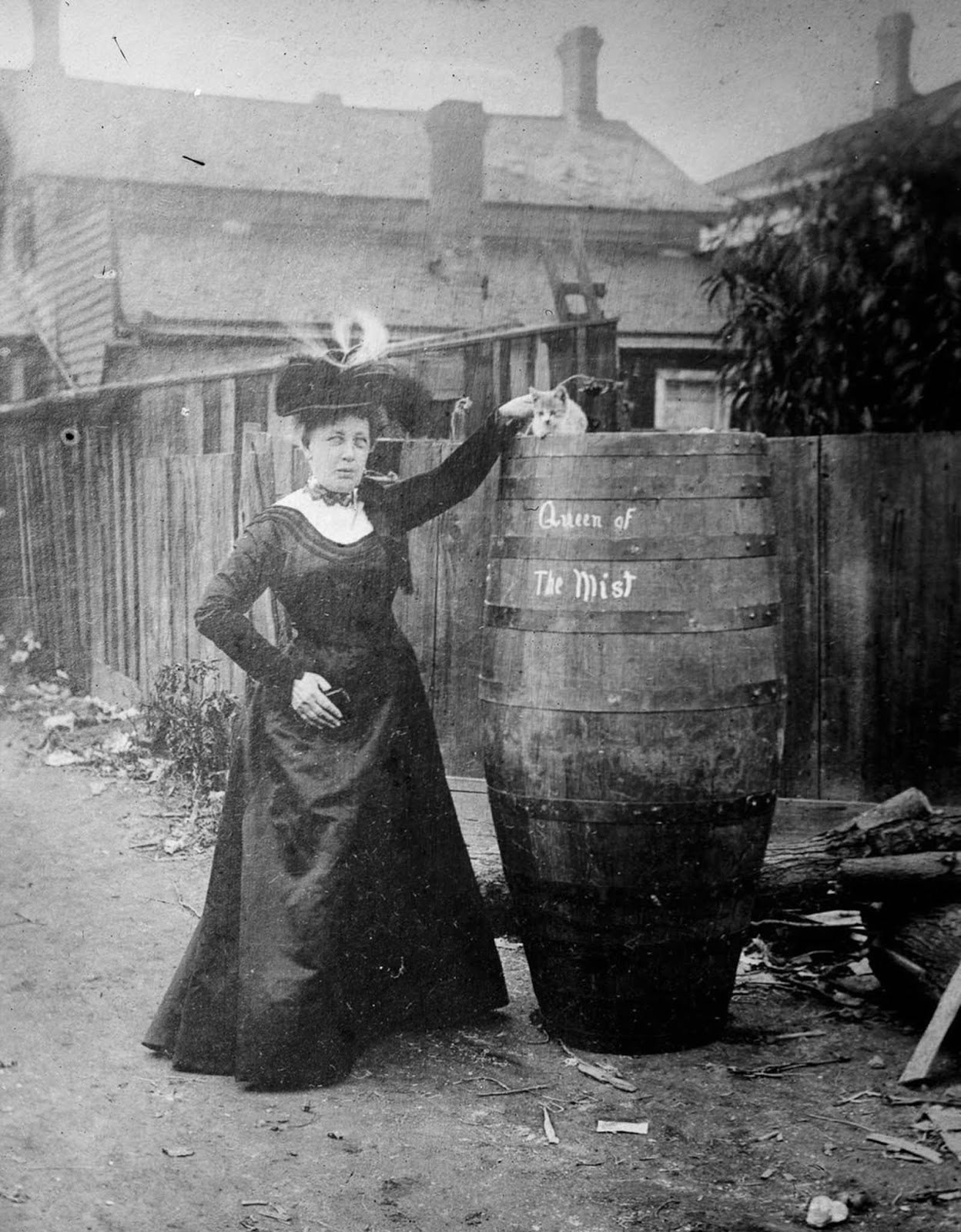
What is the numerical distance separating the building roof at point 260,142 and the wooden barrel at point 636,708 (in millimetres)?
912

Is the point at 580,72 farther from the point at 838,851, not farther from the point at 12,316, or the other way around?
the point at 838,851

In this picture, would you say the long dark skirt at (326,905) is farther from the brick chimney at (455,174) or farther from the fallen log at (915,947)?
the brick chimney at (455,174)

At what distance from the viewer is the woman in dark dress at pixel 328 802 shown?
296cm

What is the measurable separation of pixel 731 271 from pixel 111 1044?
12.0 ft

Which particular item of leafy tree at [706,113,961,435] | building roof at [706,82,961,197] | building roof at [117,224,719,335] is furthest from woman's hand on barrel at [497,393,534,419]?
leafy tree at [706,113,961,435]

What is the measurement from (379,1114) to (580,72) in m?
2.67

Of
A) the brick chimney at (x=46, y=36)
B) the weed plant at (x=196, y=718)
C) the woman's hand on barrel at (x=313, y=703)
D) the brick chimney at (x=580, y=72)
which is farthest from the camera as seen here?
the weed plant at (x=196, y=718)

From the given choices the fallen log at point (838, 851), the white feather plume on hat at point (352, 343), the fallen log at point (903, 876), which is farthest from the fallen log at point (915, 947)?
the white feather plume on hat at point (352, 343)

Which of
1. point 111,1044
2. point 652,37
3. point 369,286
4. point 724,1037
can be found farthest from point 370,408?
point 724,1037

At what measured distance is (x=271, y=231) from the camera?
10.6 feet

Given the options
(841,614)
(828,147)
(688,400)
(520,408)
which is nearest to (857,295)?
(828,147)

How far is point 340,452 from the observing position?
3.13 metres

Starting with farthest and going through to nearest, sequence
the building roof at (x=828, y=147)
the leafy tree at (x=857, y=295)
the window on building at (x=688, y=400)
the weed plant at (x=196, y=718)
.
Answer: the window on building at (x=688, y=400)
the leafy tree at (x=857, y=295)
the building roof at (x=828, y=147)
the weed plant at (x=196, y=718)

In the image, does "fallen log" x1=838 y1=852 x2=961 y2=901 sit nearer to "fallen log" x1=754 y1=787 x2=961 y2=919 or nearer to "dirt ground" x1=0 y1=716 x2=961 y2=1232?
"fallen log" x1=754 y1=787 x2=961 y2=919
